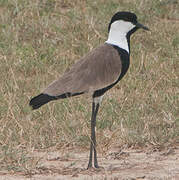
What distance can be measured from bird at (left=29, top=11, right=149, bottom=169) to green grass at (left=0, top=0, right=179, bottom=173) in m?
0.61

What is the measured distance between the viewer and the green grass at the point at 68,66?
242 inches

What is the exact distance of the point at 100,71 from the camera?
18.4ft

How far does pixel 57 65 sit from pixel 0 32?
1.29 m

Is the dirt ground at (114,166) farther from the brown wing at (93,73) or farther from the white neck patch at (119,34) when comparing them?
the white neck patch at (119,34)

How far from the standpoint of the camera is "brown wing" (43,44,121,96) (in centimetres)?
548

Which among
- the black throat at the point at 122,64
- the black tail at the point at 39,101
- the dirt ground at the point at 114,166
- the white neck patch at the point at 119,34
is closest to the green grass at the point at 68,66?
the dirt ground at the point at 114,166

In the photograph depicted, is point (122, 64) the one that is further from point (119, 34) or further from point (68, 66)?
point (68, 66)

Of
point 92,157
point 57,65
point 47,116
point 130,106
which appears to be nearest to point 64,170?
point 92,157

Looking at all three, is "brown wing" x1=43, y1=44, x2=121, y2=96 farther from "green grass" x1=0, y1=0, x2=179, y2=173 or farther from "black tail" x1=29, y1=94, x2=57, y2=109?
"green grass" x1=0, y1=0, x2=179, y2=173

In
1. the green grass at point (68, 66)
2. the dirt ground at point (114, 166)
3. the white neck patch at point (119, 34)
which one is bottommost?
the dirt ground at point (114, 166)

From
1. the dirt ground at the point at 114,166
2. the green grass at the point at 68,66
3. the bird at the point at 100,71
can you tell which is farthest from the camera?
the green grass at the point at 68,66

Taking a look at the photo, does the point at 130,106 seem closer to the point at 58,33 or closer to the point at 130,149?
the point at 130,149

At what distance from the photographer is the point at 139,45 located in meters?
9.05

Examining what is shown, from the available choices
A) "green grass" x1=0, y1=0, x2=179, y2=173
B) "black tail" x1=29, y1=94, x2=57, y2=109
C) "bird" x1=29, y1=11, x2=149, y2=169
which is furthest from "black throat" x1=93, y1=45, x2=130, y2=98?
"green grass" x1=0, y1=0, x2=179, y2=173
